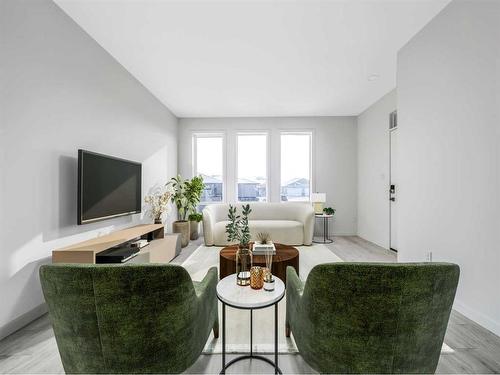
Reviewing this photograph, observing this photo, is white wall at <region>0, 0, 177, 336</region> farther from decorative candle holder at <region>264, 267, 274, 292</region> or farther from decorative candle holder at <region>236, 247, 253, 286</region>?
decorative candle holder at <region>264, 267, 274, 292</region>

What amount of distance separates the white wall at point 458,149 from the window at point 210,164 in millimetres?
3844

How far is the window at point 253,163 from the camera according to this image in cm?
566

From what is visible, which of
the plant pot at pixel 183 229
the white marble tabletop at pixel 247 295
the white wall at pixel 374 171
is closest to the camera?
the white marble tabletop at pixel 247 295

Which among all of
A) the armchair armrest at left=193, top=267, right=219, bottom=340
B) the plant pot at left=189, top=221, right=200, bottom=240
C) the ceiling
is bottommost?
the plant pot at left=189, top=221, right=200, bottom=240

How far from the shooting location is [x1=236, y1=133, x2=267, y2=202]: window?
5.66 meters

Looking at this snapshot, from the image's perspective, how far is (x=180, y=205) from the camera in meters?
4.95

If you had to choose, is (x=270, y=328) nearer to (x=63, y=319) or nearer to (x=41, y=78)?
(x=63, y=319)

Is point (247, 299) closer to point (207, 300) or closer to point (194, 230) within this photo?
point (207, 300)

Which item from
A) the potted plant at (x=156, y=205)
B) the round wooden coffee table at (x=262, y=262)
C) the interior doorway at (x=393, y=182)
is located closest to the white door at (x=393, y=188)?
the interior doorway at (x=393, y=182)

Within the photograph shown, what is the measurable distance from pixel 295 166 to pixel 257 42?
330 cm

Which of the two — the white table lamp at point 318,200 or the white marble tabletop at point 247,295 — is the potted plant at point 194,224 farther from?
the white marble tabletop at point 247,295

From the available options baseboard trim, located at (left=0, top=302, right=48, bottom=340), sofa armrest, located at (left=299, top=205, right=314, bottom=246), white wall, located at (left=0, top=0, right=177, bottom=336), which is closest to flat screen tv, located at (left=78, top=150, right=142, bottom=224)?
white wall, located at (left=0, top=0, right=177, bottom=336)

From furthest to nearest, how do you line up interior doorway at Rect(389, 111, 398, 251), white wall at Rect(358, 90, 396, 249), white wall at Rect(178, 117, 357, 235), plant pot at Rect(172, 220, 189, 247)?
1. white wall at Rect(178, 117, 357, 235)
2. plant pot at Rect(172, 220, 189, 247)
3. white wall at Rect(358, 90, 396, 249)
4. interior doorway at Rect(389, 111, 398, 251)

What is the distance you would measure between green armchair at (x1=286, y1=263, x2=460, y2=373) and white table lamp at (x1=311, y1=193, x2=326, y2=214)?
13.1 feet
